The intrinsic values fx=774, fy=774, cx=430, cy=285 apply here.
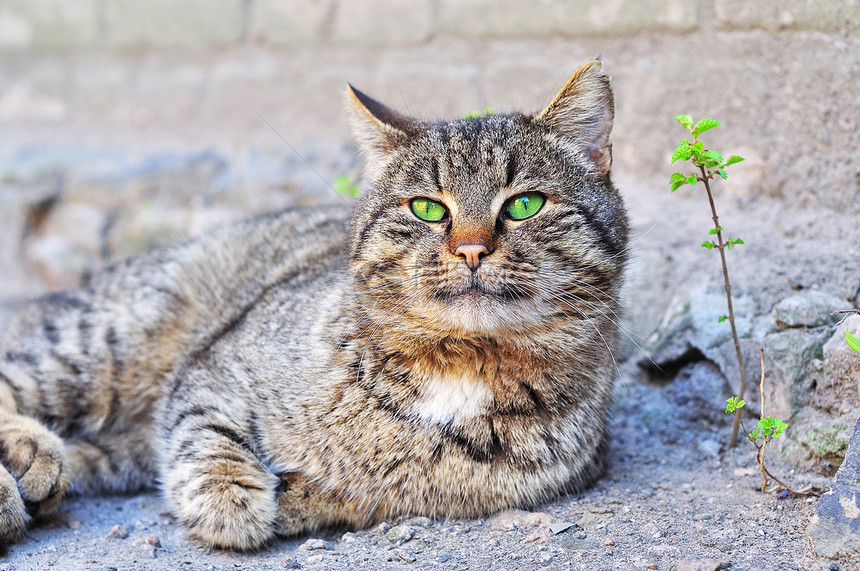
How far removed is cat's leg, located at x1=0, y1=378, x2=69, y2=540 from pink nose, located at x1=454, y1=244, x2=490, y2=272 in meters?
1.77

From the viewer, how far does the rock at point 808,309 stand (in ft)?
9.60

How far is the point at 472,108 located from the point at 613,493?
8.35ft

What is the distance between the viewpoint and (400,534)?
2.65 metres

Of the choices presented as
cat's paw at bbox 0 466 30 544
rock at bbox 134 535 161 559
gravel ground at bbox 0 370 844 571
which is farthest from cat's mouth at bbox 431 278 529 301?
cat's paw at bbox 0 466 30 544

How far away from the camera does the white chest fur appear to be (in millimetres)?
2662

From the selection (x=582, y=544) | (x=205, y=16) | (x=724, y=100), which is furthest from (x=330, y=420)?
(x=205, y=16)

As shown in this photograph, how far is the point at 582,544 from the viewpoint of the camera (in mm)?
2455

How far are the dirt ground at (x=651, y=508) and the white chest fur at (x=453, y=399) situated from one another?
1.27 feet

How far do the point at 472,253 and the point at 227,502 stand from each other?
1233 mm

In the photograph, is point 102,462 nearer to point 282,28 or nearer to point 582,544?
point 582,544

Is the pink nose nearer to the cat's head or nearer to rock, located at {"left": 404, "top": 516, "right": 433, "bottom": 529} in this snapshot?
the cat's head

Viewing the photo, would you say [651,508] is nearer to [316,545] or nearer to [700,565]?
[700,565]

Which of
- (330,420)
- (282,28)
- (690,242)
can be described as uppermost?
(282,28)

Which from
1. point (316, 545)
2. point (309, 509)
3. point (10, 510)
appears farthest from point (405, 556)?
point (10, 510)
